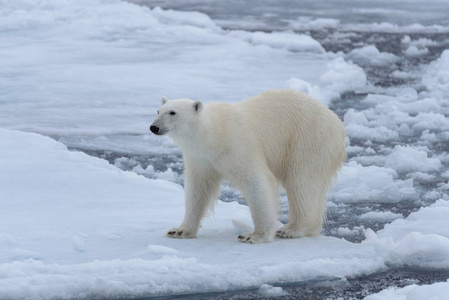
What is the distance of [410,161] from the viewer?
6191 mm

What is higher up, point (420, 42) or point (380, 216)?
point (420, 42)

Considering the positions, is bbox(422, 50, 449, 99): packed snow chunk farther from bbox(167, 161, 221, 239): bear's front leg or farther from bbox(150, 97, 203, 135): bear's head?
bbox(150, 97, 203, 135): bear's head

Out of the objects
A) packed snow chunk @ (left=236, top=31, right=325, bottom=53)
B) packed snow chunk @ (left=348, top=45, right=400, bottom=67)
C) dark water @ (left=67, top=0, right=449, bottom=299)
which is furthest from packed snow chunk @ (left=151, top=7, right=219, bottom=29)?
packed snow chunk @ (left=348, top=45, right=400, bottom=67)

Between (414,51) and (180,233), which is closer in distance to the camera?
(180,233)

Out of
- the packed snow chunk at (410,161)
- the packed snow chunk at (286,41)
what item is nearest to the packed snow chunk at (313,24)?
the packed snow chunk at (286,41)

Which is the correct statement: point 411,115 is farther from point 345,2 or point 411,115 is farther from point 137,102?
point 345,2

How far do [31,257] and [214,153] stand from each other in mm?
1031

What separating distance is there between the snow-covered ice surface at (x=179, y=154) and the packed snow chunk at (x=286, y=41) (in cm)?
3

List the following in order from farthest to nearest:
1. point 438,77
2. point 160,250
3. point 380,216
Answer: point 438,77 < point 380,216 < point 160,250

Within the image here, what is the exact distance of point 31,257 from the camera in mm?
3670

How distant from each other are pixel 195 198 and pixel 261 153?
43 centimetres

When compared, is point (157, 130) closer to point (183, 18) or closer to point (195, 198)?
point (195, 198)

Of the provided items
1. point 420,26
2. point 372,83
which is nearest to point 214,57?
point 372,83

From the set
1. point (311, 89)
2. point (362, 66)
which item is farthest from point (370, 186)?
point (362, 66)
